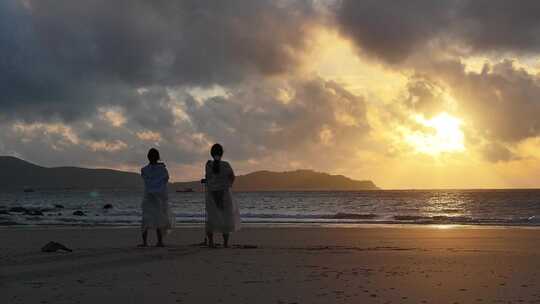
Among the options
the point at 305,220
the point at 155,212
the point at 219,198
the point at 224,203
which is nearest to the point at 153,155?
the point at 155,212

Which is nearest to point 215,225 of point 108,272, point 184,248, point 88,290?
point 184,248

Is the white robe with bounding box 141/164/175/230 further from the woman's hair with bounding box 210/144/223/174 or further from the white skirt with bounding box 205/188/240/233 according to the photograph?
the woman's hair with bounding box 210/144/223/174

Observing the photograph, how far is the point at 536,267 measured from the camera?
9906mm

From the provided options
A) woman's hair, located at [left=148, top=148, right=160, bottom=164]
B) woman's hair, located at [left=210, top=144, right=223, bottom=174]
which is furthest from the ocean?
woman's hair, located at [left=210, top=144, right=223, bottom=174]

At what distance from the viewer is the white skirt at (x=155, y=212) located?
1319cm

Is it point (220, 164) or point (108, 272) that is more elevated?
point (220, 164)

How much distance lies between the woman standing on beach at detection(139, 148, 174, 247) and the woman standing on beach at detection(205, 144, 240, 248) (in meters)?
0.91

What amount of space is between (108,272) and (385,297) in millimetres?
4124

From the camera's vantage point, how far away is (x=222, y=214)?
13148mm

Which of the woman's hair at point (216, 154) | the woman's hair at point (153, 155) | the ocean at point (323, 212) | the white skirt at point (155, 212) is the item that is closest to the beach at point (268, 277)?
the white skirt at point (155, 212)

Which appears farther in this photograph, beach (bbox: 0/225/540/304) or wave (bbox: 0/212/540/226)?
wave (bbox: 0/212/540/226)

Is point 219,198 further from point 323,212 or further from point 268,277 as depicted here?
point 323,212

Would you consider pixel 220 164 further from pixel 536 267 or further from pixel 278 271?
pixel 536 267

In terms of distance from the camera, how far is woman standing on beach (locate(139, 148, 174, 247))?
43.3ft
